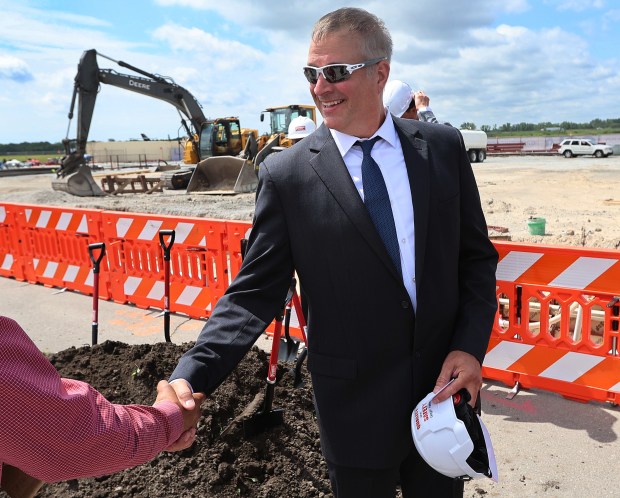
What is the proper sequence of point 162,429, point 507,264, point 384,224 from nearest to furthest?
point 162,429, point 384,224, point 507,264

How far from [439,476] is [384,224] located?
0.97m

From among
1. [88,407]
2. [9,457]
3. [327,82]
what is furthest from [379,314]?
[9,457]

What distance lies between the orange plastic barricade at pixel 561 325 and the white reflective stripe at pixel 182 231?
12.2 ft

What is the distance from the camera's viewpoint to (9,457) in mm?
1271

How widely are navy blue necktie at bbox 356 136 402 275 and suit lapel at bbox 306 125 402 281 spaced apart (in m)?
0.04

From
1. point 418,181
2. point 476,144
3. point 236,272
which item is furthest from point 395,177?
point 476,144

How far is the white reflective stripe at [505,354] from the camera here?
4.63m

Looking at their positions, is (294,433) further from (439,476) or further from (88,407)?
(88,407)

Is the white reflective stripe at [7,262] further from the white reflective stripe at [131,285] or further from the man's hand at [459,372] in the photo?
the man's hand at [459,372]

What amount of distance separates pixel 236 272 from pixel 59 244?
3.68m

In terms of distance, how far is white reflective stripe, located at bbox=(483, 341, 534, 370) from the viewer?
4629mm

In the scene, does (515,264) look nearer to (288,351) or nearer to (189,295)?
(288,351)

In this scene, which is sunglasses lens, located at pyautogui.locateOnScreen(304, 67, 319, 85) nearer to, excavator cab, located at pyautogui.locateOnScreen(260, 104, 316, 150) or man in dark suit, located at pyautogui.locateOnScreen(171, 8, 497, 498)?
man in dark suit, located at pyautogui.locateOnScreen(171, 8, 497, 498)

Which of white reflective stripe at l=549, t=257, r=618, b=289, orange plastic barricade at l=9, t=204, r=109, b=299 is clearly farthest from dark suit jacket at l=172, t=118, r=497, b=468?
orange plastic barricade at l=9, t=204, r=109, b=299
